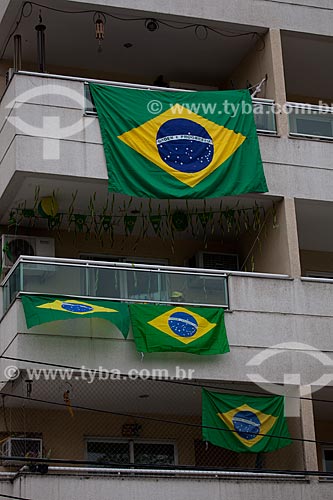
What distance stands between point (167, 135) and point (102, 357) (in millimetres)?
4810

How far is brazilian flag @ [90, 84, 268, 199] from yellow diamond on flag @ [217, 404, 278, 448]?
4.31 metres

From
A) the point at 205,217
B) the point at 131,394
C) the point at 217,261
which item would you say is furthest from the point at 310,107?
the point at 131,394

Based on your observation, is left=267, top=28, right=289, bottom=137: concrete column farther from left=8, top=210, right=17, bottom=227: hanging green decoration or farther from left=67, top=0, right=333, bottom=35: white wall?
left=8, top=210, right=17, bottom=227: hanging green decoration

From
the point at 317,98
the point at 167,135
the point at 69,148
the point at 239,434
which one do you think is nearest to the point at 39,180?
the point at 69,148

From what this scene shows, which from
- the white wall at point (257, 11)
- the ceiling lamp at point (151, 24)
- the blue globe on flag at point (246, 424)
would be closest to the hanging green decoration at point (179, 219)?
the ceiling lamp at point (151, 24)

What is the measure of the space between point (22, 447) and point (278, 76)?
30.3ft

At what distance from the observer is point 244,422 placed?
23391 mm

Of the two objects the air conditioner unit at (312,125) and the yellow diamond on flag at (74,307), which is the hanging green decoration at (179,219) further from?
the yellow diamond on flag at (74,307)

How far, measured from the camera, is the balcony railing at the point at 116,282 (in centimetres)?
2323

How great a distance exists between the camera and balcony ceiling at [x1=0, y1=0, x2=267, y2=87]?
25.8 m

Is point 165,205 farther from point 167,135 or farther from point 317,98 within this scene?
point 317,98

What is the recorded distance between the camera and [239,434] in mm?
23266

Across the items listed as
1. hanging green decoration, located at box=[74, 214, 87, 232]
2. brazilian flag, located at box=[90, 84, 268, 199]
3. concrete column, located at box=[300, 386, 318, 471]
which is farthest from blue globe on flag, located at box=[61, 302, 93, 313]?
concrete column, located at box=[300, 386, 318, 471]

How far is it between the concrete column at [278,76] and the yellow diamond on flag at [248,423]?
5.93m
